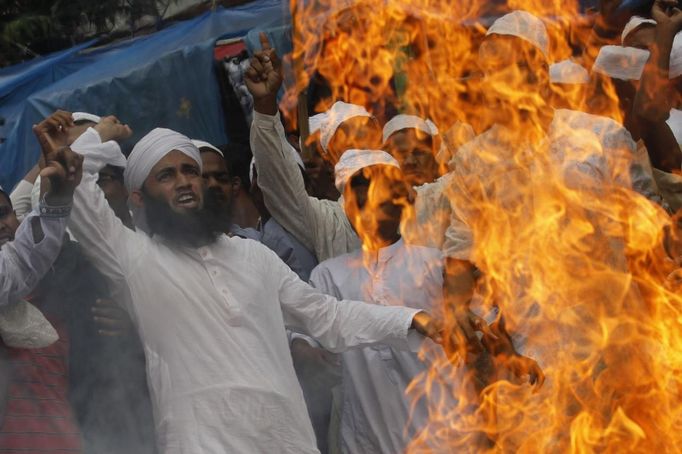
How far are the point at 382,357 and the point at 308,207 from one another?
861mm

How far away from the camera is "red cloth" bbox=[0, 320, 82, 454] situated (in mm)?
4133

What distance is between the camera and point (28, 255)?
4.05 metres

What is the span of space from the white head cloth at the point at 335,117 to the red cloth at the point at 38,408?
2.04 meters

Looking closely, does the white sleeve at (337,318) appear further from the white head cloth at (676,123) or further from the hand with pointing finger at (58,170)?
the white head cloth at (676,123)

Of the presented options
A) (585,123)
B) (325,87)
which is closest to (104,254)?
(585,123)

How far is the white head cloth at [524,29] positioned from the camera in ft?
16.4

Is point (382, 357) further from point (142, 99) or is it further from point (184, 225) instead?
point (142, 99)

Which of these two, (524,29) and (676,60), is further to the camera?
(676,60)

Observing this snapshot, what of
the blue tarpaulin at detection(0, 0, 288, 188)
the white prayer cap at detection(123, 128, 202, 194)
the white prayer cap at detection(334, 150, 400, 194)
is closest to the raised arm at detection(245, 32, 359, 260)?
the white prayer cap at detection(334, 150, 400, 194)

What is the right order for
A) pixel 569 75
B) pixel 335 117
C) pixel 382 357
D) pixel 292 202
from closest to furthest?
pixel 382 357
pixel 292 202
pixel 569 75
pixel 335 117

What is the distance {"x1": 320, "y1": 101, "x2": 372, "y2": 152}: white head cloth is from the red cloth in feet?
6.69

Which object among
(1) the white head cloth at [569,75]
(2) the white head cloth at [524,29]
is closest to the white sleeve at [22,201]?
(2) the white head cloth at [524,29]

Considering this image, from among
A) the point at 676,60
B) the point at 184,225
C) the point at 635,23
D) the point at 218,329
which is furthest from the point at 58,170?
the point at 635,23

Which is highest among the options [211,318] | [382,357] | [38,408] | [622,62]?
[622,62]
